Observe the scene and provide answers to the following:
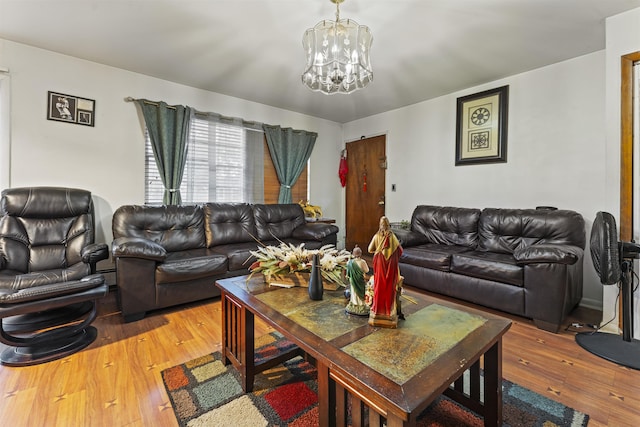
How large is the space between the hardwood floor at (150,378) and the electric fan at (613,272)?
0.15 m

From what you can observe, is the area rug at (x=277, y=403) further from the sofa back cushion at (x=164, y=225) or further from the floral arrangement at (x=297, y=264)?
the sofa back cushion at (x=164, y=225)

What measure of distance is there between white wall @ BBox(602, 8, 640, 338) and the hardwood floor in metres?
0.42

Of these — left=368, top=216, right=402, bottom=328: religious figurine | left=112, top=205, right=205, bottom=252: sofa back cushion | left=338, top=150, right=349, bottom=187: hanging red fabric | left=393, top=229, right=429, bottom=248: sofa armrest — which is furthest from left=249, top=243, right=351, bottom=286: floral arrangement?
left=338, top=150, right=349, bottom=187: hanging red fabric

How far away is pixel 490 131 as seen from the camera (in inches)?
133

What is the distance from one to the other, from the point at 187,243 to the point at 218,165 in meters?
1.27

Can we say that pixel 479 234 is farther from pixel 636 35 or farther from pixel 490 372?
pixel 490 372

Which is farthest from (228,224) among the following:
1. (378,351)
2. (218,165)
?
(378,351)

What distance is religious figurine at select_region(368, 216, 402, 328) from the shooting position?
109 cm

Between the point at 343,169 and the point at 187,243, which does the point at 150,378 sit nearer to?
the point at 187,243

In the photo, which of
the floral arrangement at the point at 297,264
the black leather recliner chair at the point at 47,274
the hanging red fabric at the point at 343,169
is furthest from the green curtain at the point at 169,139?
the hanging red fabric at the point at 343,169

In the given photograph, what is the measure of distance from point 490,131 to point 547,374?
2731 mm

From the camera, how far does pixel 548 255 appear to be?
2.14m

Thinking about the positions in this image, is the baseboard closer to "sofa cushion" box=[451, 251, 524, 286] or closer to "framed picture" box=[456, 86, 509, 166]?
"sofa cushion" box=[451, 251, 524, 286]

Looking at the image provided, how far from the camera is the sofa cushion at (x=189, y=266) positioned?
2424 mm
